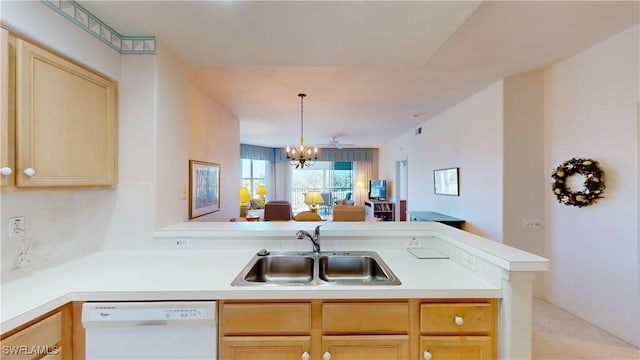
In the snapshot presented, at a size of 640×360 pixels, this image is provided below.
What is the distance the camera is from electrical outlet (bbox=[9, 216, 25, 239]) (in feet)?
4.40

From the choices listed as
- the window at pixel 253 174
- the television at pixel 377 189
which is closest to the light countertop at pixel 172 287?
the television at pixel 377 189

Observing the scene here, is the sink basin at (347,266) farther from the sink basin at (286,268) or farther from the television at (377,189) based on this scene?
the television at (377,189)

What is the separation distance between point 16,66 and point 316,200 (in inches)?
203

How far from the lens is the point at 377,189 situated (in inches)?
340

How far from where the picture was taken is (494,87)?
3238 millimetres

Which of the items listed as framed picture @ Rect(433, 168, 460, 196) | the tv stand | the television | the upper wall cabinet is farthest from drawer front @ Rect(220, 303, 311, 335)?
the television

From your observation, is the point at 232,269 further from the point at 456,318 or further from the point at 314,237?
the point at 456,318

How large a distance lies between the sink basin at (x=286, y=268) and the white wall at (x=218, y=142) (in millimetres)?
1642

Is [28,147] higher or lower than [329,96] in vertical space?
lower

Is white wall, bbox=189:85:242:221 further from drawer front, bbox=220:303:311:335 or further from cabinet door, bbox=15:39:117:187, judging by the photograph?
drawer front, bbox=220:303:311:335

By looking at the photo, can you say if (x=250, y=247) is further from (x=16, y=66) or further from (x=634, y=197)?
(x=634, y=197)

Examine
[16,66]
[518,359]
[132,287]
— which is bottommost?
[518,359]

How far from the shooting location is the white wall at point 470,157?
322 centimetres

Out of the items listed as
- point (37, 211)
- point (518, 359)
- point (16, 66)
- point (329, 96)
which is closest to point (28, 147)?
point (16, 66)
